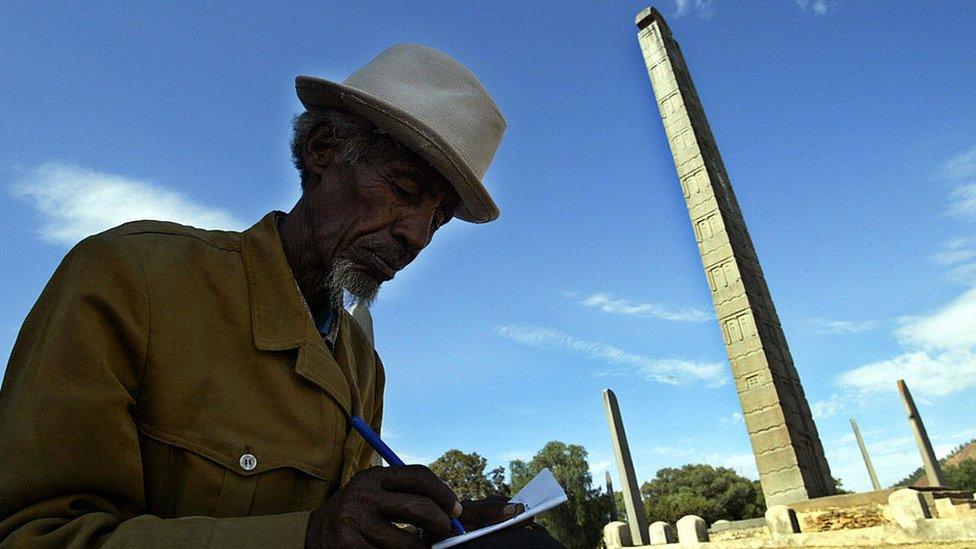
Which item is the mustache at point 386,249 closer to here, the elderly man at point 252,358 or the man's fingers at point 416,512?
the elderly man at point 252,358

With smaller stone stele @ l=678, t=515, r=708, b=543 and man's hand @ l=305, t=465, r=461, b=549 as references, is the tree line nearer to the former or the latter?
smaller stone stele @ l=678, t=515, r=708, b=543

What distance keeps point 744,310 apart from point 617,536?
13.1ft

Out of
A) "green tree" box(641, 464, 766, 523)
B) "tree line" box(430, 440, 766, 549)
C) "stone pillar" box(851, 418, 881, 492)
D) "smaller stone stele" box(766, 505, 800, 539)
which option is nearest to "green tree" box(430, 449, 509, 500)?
"tree line" box(430, 440, 766, 549)

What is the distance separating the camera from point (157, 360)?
1.24 metres

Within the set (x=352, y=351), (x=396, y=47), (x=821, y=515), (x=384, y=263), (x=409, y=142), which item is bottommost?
(x=821, y=515)

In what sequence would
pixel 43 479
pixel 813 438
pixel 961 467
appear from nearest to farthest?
1. pixel 43 479
2. pixel 813 438
3. pixel 961 467

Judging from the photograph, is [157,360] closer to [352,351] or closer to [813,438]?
[352,351]

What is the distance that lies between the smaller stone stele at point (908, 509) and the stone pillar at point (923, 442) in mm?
10606

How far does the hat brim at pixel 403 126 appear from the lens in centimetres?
175

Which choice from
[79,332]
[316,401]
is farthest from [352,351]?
[79,332]

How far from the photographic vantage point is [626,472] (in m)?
10.1

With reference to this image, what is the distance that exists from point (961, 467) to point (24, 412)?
169ft

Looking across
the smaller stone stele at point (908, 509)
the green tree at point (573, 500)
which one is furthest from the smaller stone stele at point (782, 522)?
the green tree at point (573, 500)

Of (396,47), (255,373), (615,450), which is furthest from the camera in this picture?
(615,450)
